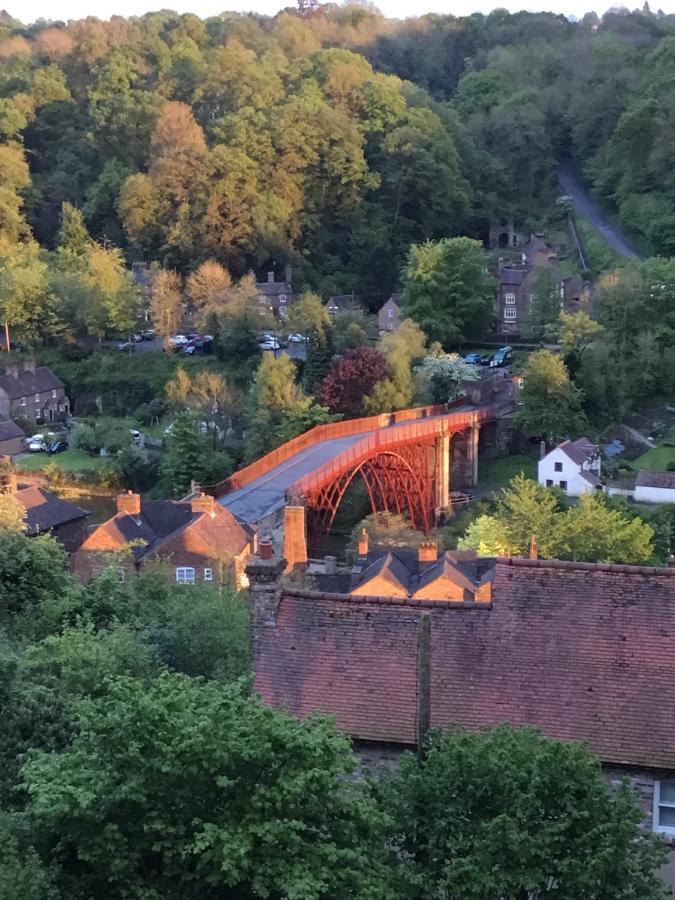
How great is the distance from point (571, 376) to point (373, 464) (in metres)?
11.3

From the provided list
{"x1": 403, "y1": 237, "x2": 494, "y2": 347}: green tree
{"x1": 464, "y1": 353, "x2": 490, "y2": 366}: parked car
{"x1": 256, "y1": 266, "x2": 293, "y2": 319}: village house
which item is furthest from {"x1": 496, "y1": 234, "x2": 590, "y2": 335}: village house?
{"x1": 256, "y1": 266, "x2": 293, "y2": 319}: village house

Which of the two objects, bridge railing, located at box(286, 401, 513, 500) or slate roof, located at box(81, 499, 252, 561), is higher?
bridge railing, located at box(286, 401, 513, 500)

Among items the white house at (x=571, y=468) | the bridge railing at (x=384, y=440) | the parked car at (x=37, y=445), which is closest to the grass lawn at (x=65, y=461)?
the parked car at (x=37, y=445)

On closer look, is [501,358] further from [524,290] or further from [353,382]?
[353,382]

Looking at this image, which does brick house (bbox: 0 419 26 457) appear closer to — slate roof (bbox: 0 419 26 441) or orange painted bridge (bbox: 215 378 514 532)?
slate roof (bbox: 0 419 26 441)

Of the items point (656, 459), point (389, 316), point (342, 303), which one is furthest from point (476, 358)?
point (656, 459)

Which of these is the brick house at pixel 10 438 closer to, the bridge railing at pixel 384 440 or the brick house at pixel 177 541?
the bridge railing at pixel 384 440

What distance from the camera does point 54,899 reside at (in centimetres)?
817

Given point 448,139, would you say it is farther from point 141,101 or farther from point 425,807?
point 425,807

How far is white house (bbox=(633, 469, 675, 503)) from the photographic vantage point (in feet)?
133

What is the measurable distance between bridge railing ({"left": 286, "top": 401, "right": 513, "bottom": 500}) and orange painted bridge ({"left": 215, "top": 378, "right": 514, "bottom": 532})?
0.11 ft

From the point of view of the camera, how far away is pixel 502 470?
163 ft

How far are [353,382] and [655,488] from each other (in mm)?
15203

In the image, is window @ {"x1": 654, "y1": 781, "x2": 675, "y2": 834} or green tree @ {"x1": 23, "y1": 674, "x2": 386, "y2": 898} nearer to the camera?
green tree @ {"x1": 23, "y1": 674, "x2": 386, "y2": 898}
